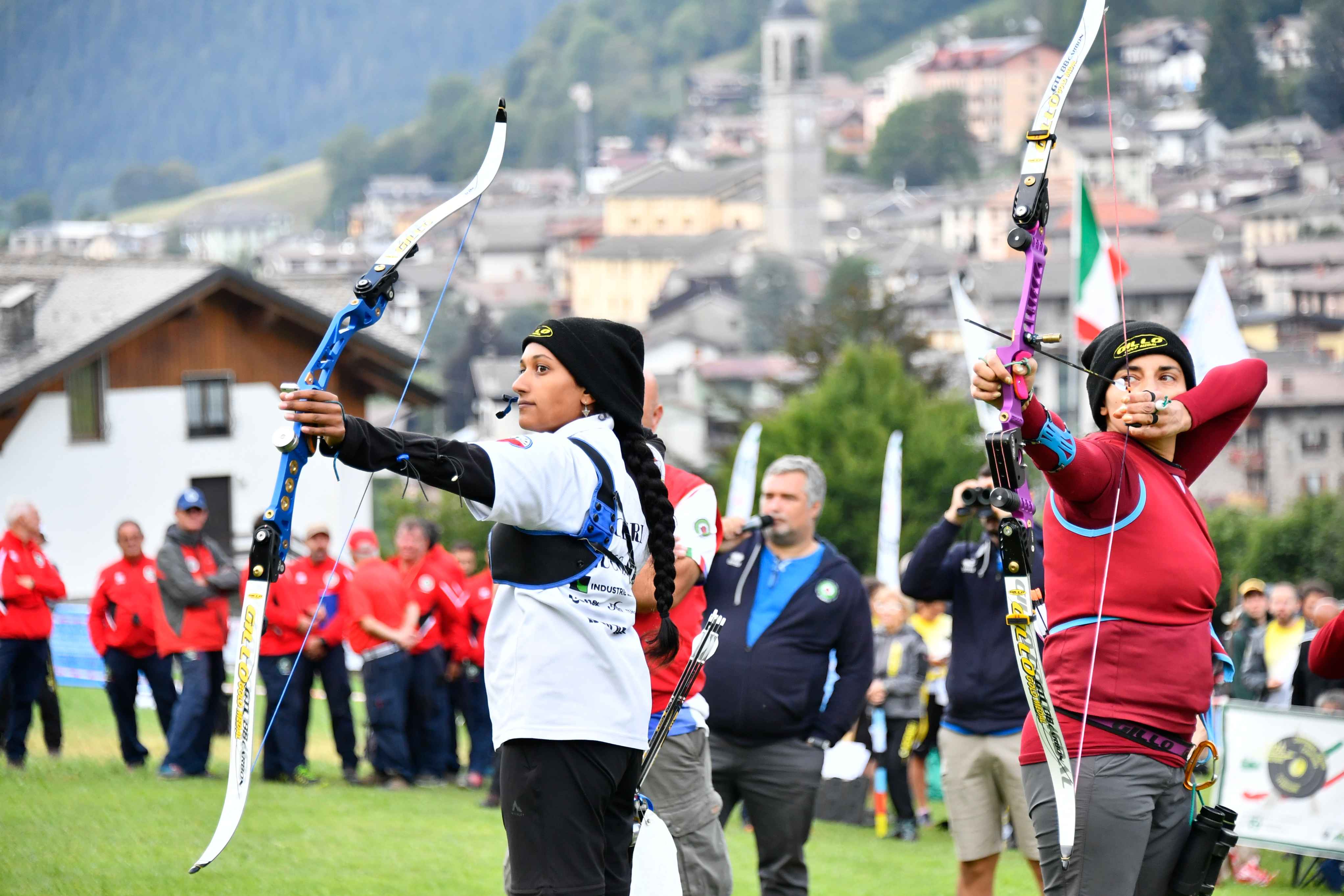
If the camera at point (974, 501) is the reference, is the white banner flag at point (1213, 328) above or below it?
above

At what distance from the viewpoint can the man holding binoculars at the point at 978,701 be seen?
681cm

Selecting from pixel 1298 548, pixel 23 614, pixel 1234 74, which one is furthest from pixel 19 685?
pixel 1234 74

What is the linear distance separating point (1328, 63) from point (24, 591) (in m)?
57.0

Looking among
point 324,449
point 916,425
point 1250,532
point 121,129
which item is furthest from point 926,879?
point 121,129

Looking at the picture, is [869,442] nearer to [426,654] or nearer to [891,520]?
[891,520]

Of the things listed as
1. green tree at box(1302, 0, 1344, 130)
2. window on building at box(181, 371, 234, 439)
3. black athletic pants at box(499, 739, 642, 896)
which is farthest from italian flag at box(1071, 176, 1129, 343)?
green tree at box(1302, 0, 1344, 130)

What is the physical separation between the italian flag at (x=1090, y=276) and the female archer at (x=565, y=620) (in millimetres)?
14672

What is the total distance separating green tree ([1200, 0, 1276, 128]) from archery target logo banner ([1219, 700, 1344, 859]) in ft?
446

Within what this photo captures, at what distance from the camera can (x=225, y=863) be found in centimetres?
821

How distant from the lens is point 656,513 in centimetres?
450

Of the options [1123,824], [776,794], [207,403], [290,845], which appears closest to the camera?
[1123,824]

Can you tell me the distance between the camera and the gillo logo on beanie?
4.93 metres

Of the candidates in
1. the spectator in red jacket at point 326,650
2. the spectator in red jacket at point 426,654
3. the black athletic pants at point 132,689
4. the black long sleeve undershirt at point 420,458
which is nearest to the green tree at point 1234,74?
the spectator in red jacket at point 426,654

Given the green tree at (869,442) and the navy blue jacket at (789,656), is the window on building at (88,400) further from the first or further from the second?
the navy blue jacket at (789,656)
